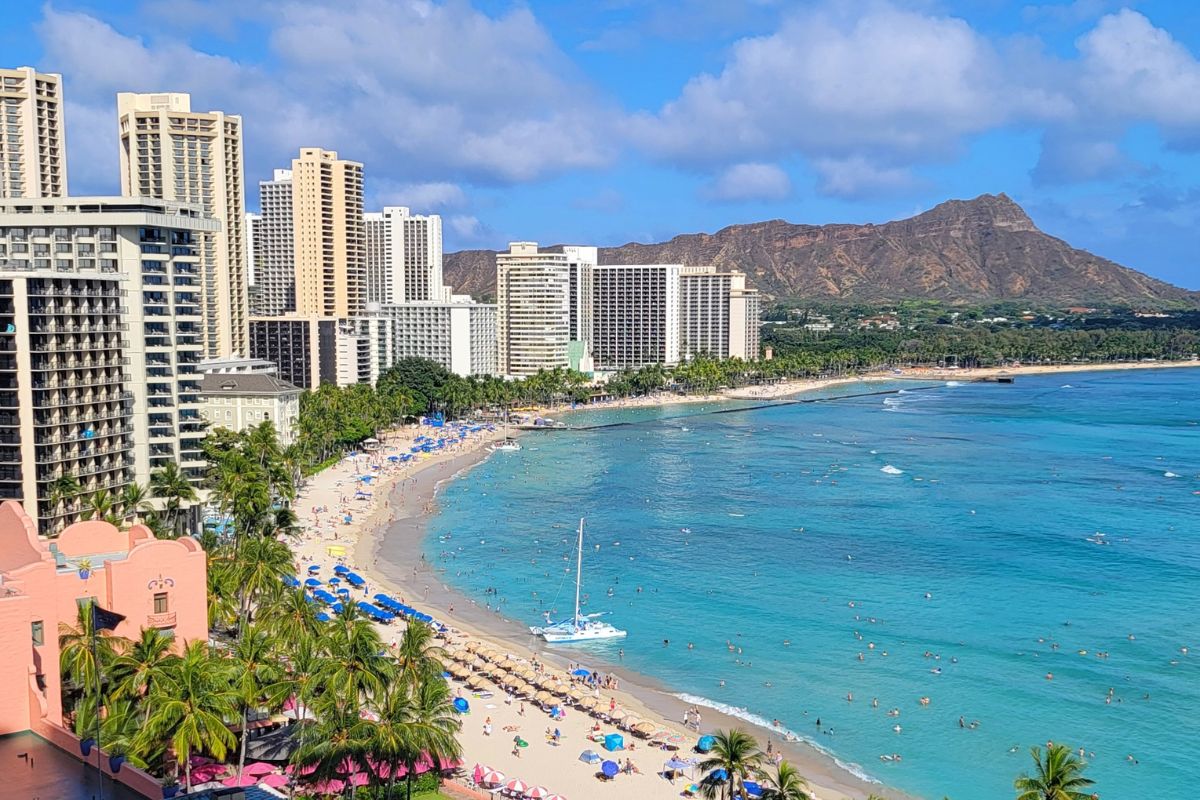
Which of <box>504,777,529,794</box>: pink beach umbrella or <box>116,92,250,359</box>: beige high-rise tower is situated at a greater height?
<box>116,92,250,359</box>: beige high-rise tower

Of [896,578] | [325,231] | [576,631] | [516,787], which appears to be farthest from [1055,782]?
[325,231]

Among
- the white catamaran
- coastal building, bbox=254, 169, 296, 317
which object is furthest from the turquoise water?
coastal building, bbox=254, 169, 296, 317

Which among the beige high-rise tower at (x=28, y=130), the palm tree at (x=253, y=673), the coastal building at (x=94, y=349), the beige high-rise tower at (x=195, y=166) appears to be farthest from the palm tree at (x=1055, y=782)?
the beige high-rise tower at (x=195, y=166)

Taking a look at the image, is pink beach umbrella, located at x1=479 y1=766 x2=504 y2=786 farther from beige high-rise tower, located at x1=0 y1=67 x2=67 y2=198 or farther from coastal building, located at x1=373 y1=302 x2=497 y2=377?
coastal building, located at x1=373 y1=302 x2=497 y2=377

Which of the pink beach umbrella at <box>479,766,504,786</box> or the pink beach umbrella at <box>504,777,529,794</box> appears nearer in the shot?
the pink beach umbrella at <box>504,777,529,794</box>

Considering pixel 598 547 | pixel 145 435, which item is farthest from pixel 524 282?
pixel 145 435

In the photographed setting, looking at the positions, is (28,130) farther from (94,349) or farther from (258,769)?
(258,769)

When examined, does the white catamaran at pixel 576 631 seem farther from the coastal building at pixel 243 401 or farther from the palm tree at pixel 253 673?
the coastal building at pixel 243 401
